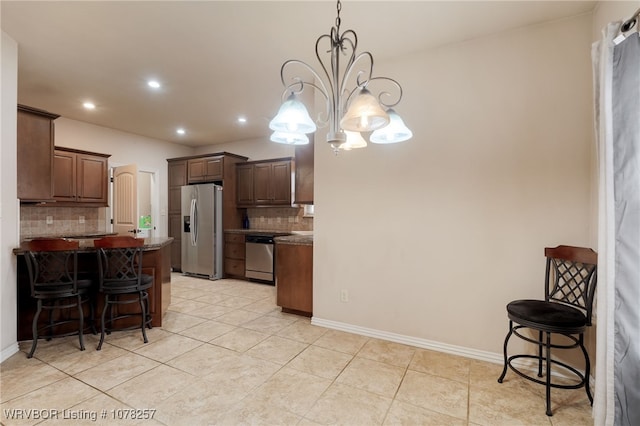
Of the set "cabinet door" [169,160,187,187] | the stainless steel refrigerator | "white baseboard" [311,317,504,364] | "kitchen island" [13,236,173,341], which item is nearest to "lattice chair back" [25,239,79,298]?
"kitchen island" [13,236,173,341]

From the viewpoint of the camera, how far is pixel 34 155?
315cm

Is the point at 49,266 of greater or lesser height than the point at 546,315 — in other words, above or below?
above

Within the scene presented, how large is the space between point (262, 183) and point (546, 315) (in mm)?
4749

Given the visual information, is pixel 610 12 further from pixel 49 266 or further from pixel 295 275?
pixel 49 266

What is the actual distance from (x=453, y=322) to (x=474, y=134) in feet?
5.48

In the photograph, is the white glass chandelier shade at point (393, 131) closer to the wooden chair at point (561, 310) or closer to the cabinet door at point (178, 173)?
the wooden chair at point (561, 310)

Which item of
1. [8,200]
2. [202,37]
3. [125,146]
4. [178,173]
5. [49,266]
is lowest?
[49,266]

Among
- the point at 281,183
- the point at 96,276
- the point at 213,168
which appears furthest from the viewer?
the point at 213,168

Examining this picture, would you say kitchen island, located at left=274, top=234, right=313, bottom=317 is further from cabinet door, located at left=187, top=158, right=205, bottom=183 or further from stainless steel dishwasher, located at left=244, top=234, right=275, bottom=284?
cabinet door, located at left=187, top=158, right=205, bottom=183

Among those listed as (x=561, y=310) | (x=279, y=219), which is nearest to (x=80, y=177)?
(x=279, y=219)

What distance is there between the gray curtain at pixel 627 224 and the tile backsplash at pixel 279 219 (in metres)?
4.45

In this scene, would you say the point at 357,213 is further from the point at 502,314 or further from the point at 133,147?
the point at 133,147

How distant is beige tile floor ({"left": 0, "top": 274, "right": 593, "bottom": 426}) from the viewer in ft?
6.06

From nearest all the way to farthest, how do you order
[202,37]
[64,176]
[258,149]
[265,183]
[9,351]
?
[9,351] → [202,37] → [64,176] → [265,183] → [258,149]
